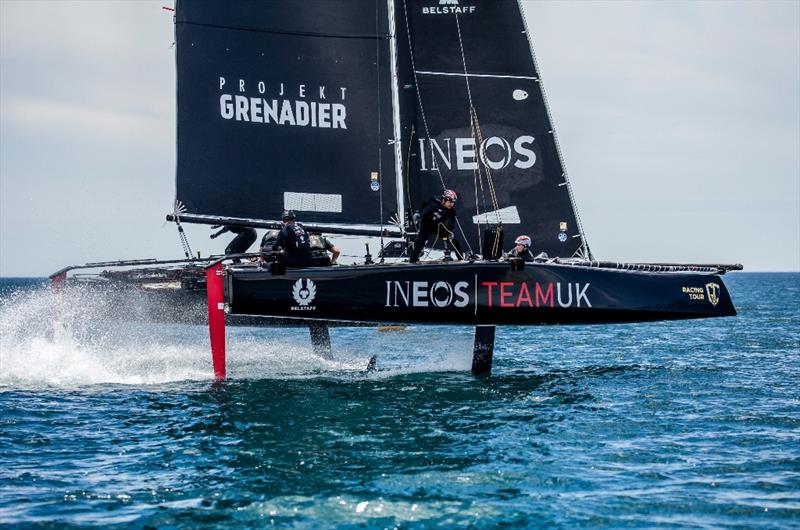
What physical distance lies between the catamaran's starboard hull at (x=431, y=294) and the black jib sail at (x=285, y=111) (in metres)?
2.41

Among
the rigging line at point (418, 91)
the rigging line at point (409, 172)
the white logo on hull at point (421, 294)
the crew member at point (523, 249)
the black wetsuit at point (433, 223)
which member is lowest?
the white logo on hull at point (421, 294)

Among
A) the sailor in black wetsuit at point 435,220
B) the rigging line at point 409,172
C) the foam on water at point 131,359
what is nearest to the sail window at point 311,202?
the rigging line at point 409,172

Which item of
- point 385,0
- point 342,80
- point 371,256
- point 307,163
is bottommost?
point 371,256

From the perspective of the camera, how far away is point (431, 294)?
13.6 m

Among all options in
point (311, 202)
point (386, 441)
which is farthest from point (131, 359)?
point (386, 441)

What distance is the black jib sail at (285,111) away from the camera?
1565 centimetres

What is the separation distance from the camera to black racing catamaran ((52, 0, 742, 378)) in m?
13.6

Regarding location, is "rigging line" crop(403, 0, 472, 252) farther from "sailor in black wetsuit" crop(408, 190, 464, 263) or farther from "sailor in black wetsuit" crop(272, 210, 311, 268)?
"sailor in black wetsuit" crop(272, 210, 311, 268)

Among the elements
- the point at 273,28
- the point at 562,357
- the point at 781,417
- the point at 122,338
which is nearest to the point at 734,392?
the point at 781,417

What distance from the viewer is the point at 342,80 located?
16062 mm

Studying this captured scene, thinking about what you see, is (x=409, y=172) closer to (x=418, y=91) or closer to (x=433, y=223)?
(x=418, y=91)

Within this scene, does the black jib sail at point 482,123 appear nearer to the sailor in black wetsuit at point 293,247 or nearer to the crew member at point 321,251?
the crew member at point 321,251

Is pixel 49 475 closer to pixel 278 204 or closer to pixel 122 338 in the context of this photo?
pixel 278 204

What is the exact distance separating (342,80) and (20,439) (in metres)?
7.70
